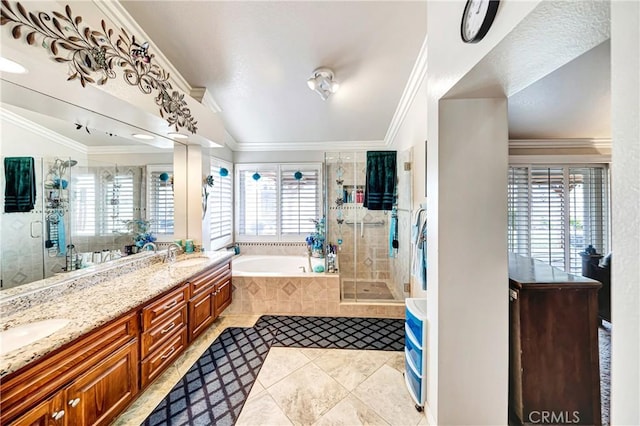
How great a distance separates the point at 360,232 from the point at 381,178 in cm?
89

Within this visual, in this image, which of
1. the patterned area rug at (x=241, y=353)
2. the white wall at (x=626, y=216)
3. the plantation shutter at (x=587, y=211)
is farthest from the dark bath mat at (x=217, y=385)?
the plantation shutter at (x=587, y=211)

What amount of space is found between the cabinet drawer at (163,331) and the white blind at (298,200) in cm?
247

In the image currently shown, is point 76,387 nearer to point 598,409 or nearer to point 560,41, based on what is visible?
point 560,41

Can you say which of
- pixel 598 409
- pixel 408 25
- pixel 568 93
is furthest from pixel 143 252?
pixel 568 93

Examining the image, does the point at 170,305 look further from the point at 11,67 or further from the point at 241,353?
the point at 11,67

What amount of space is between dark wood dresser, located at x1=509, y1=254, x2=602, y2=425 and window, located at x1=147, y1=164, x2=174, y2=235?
3301 millimetres

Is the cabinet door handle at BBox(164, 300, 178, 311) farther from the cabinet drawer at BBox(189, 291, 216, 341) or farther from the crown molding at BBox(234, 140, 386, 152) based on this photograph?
the crown molding at BBox(234, 140, 386, 152)

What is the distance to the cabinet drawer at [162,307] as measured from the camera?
167cm

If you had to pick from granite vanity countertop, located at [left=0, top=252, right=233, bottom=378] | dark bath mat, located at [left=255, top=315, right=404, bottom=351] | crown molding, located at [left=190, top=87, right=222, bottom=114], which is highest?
crown molding, located at [left=190, top=87, right=222, bottom=114]

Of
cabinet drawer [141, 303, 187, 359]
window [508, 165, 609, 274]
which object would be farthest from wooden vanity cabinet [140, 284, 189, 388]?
window [508, 165, 609, 274]

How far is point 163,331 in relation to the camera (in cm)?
184

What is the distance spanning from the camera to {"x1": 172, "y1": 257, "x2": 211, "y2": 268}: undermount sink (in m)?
2.50

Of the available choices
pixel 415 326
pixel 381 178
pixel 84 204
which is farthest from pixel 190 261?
pixel 381 178

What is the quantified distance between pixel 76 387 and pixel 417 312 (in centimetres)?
198
